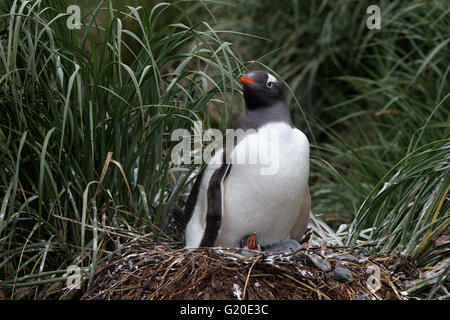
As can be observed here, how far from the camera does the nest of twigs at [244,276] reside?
2865 mm

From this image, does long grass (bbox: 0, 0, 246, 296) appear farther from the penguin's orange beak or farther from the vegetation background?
the penguin's orange beak

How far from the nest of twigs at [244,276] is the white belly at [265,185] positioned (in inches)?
8.1

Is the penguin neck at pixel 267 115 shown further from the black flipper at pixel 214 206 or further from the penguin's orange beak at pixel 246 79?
the black flipper at pixel 214 206

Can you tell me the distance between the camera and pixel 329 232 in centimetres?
392

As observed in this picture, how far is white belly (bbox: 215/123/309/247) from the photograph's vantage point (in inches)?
126

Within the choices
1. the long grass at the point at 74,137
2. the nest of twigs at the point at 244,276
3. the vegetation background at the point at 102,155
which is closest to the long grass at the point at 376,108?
the vegetation background at the point at 102,155

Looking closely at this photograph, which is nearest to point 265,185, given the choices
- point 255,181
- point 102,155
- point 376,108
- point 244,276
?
point 255,181

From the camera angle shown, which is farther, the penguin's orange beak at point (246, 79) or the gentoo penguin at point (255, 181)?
the penguin's orange beak at point (246, 79)

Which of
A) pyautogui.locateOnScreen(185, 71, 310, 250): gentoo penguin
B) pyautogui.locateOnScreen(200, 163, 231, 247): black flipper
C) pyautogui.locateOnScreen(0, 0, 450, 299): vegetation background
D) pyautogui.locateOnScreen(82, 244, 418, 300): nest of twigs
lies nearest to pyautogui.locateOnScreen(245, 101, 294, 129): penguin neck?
Result: pyautogui.locateOnScreen(185, 71, 310, 250): gentoo penguin

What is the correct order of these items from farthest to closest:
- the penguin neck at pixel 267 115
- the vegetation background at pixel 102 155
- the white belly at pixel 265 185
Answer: the penguin neck at pixel 267 115 < the white belly at pixel 265 185 < the vegetation background at pixel 102 155

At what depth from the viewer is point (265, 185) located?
10.5 ft

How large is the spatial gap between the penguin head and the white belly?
0.18m

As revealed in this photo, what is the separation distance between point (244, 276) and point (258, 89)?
105 cm

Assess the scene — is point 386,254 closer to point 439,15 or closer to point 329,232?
point 329,232
